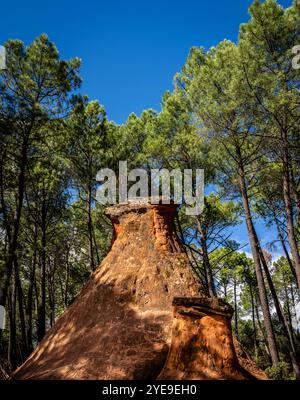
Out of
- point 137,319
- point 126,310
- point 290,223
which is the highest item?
point 290,223

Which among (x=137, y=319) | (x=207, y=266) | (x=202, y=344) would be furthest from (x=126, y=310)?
(x=207, y=266)

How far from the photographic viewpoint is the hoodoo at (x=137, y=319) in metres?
6.65

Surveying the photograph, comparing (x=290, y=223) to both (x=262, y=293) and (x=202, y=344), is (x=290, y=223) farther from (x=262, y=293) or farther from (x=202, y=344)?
(x=202, y=344)

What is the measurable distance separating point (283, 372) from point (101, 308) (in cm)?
774

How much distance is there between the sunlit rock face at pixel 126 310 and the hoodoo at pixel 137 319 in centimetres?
2

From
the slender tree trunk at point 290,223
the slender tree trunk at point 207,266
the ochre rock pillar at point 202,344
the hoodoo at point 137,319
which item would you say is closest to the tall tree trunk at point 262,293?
the slender tree trunk at point 290,223

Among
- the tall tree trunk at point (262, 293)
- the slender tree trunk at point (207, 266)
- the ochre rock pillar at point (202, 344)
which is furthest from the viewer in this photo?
the slender tree trunk at point (207, 266)

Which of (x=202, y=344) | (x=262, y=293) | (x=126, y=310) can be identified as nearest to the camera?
(x=202, y=344)

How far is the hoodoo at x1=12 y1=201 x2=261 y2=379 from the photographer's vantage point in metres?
6.65

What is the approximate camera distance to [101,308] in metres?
10.4

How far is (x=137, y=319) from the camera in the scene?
31.4 feet

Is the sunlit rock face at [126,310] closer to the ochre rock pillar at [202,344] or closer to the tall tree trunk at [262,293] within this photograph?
the ochre rock pillar at [202,344]

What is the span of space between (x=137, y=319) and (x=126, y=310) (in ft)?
1.89
